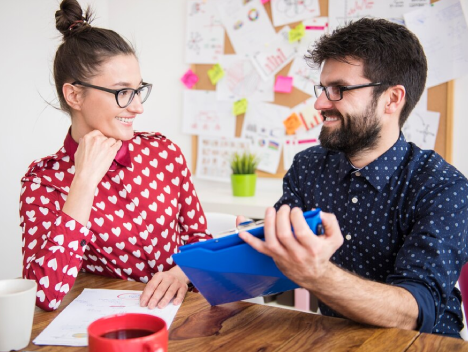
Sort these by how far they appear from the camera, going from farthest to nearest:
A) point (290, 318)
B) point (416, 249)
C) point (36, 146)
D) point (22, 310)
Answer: point (36, 146), point (416, 249), point (290, 318), point (22, 310)

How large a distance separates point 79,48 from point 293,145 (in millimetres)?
1491

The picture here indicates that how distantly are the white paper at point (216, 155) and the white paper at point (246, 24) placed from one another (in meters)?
0.51

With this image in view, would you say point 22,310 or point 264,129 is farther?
point 264,129

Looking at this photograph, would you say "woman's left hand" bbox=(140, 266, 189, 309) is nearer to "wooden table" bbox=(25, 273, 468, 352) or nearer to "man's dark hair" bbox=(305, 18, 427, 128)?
"wooden table" bbox=(25, 273, 468, 352)

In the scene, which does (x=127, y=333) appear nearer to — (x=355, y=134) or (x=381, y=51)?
(x=355, y=134)

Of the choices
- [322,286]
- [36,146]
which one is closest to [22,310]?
[322,286]

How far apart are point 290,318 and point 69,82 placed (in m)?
0.92

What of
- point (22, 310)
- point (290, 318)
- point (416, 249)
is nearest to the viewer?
point (22, 310)

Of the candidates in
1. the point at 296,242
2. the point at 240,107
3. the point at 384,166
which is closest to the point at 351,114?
the point at 384,166

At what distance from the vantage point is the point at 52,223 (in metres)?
1.24

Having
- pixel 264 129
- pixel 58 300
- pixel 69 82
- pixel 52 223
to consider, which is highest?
pixel 69 82

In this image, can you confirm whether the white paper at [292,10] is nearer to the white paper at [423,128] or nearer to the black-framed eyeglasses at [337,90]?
the white paper at [423,128]

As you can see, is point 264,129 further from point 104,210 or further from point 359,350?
point 359,350

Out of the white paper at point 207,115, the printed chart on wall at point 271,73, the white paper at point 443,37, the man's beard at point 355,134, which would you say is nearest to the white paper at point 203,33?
the printed chart on wall at point 271,73
